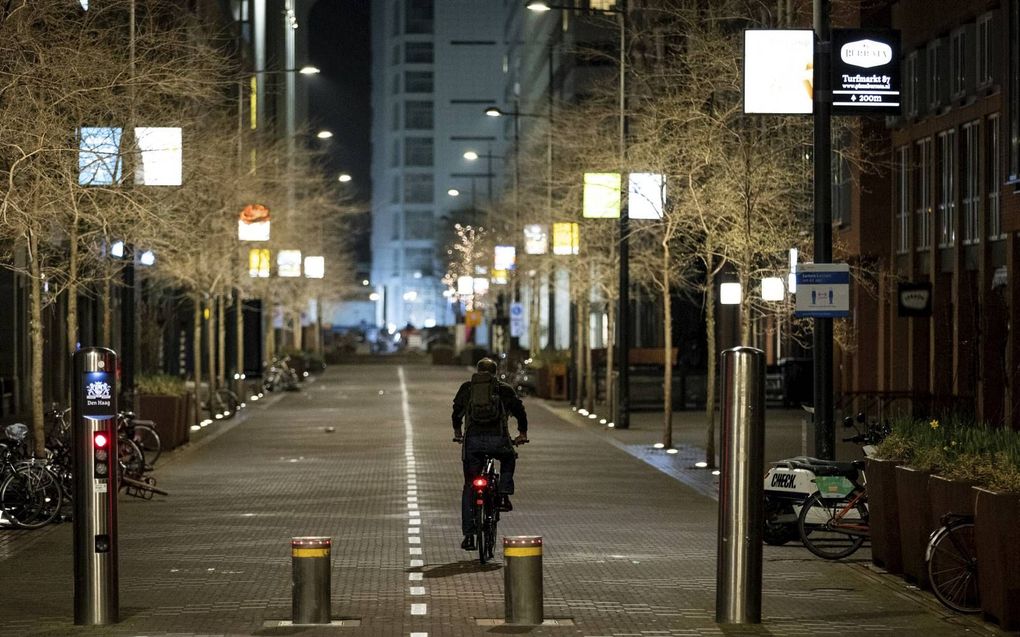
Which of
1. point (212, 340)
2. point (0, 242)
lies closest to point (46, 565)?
point (0, 242)

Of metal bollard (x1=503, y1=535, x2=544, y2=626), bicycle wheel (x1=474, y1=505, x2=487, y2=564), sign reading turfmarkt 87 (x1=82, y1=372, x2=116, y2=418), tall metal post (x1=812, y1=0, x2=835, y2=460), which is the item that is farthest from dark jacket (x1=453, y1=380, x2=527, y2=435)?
sign reading turfmarkt 87 (x1=82, y1=372, x2=116, y2=418)

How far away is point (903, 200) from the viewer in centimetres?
4247

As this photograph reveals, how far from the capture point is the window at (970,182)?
121ft

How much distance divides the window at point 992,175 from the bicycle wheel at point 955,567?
22513 millimetres

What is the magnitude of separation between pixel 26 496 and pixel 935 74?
987 inches

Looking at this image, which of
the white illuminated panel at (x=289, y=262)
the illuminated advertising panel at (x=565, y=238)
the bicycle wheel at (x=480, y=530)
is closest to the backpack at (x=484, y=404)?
the bicycle wheel at (x=480, y=530)

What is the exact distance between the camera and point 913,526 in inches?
592

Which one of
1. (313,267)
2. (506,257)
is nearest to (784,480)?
(506,257)

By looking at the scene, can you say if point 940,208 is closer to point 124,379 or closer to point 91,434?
point 124,379

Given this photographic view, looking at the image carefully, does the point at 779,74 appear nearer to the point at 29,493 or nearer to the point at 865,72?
the point at 865,72

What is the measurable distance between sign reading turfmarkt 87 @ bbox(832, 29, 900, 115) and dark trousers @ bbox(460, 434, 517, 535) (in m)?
6.08

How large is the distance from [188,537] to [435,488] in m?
6.81

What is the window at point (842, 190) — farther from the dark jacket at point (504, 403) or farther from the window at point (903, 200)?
the dark jacket at point (504, 403)

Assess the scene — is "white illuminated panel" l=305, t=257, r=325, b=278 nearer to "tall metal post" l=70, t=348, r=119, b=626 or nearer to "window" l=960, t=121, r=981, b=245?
"window" l=960, t=121, r=981, b=245
